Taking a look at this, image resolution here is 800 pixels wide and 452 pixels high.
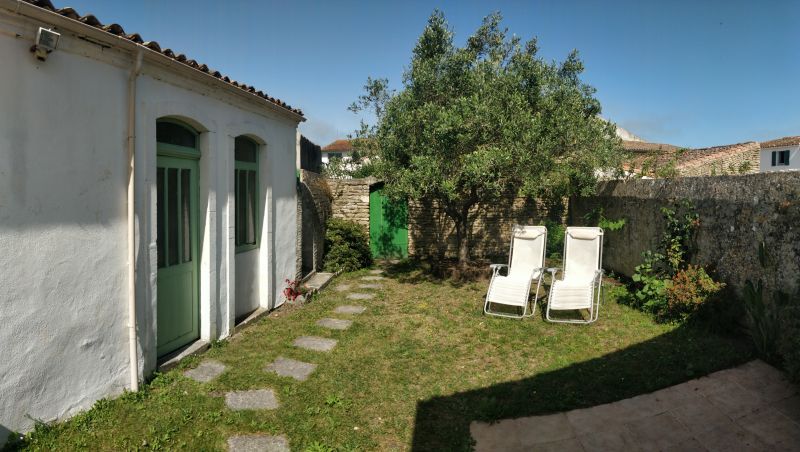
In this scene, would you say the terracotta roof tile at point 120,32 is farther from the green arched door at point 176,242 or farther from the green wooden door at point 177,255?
the green wooden door at point 177,255

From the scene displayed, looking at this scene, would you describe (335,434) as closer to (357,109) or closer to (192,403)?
(192,403)

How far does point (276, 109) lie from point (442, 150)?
2895 mm

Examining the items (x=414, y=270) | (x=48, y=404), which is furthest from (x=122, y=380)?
(x=414, y=270)

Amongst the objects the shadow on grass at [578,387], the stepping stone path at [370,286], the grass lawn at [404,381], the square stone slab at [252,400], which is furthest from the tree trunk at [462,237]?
the square stone slab at [252,400]

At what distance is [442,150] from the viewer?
27.0ft

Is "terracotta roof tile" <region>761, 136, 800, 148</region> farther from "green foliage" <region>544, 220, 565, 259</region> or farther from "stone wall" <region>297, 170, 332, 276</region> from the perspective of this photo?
"stone wall" <region>297, 170, 332, 276</region>

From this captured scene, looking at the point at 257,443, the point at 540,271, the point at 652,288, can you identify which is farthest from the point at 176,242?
the point at 652,288

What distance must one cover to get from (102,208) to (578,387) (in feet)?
15.4

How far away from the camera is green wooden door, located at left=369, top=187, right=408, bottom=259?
42.0 feet

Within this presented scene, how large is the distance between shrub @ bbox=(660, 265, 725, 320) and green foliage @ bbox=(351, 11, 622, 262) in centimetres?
278

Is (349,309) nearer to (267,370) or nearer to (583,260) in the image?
(267,370)

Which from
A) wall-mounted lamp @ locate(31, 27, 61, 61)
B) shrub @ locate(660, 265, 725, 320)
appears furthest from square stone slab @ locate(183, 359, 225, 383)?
shrub @ locate(660, 265, 725, 320)

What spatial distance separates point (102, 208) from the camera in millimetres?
4008

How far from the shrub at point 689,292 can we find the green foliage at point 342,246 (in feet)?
21.6
